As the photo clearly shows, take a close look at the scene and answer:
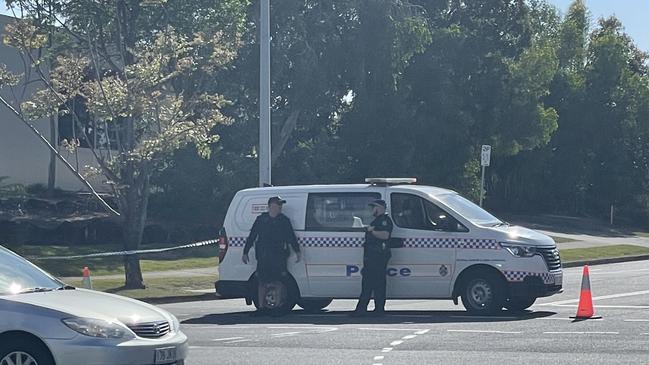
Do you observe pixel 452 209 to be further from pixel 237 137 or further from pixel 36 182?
pixel 36 182

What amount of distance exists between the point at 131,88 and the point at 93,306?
14.4 metres

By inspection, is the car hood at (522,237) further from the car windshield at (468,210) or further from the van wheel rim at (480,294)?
the van wheel rim at (480,294)

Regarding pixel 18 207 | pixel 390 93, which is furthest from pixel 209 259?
pixel 390 93

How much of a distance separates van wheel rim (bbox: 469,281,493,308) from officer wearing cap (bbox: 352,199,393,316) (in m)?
1.30

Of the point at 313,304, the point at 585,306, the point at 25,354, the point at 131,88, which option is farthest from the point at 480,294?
the point at 131,88

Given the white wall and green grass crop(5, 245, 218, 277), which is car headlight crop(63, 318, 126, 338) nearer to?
green grass crop(5, 245, 218, 277)

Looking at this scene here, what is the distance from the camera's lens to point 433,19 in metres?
49.5

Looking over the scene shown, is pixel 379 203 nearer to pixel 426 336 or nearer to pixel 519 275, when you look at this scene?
A: pixel 519 275

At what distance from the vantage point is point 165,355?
1002 centimetres

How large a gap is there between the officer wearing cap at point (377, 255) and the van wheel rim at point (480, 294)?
130cm

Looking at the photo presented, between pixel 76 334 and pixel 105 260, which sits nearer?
pixel 76 334

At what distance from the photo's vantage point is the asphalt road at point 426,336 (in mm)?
12549

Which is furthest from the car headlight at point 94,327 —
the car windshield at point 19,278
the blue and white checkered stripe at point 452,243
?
the blue and white checkered stripe at point 452,243

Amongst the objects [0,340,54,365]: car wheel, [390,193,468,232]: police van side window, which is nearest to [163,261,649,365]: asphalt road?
A: [390,193,468,232]: police van side window
